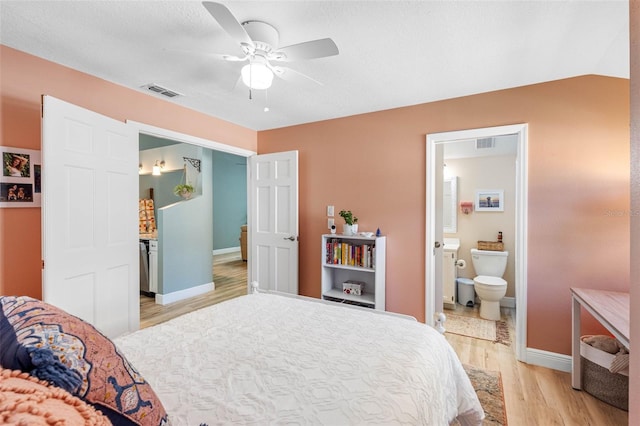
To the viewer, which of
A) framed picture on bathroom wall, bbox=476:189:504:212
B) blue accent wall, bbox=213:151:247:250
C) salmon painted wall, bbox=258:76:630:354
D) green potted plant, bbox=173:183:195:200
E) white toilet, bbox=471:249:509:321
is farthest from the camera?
blue accent wall, bbox=213:151:247:250

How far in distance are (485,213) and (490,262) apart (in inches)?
29.5

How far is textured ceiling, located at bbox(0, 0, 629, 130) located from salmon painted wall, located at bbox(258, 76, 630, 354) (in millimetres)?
207

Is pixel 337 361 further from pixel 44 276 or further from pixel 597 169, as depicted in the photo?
pixel 597 169

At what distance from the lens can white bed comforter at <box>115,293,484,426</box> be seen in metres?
0.99

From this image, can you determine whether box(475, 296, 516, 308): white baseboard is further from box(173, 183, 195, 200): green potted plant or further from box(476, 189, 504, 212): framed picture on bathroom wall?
box(173, 183, 195, 200): green potted plant

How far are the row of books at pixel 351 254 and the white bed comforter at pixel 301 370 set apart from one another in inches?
49.8

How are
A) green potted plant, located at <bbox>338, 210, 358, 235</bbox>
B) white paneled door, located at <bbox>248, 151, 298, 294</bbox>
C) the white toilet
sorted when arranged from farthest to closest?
white paneled door, located at <bbox>248, 151, 298, 294</bbox> < the white toilet < green potted plant, located at <bbox>338, 210, 358, 235</bbox>

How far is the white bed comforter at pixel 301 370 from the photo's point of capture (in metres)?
0.99

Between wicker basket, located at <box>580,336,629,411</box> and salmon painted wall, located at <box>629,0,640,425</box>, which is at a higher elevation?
salmon painted wall, located at <box>629,0,640,425</box>

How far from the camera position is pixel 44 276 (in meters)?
1.95

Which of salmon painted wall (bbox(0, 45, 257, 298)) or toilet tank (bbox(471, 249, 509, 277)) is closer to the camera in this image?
salmon painted wall (bbox(0, 45, 257, 298))

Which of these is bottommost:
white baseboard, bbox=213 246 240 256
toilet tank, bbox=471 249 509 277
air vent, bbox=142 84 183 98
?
white baseboard, bbox=213 246 240 256

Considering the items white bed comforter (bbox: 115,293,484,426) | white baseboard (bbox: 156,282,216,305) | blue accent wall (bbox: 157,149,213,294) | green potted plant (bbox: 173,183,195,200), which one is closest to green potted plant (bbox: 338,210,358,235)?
white bed comforter (bbox: 115,293,484,426)

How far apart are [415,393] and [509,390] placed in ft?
5.48
